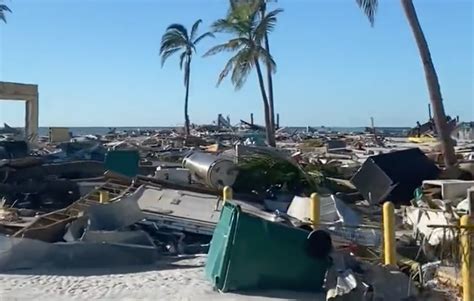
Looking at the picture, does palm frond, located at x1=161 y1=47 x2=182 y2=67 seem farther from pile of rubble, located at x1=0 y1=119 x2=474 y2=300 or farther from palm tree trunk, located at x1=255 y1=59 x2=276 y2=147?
pile of rubble, located at x1=0 y1=119 x2=474 y2=300

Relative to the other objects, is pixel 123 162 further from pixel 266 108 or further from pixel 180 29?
pixel 180 29

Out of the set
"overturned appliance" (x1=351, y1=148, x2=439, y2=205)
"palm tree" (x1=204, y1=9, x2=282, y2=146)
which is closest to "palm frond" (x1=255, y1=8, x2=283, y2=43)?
"palm tree" (x1=204, y1=9, x2=282, y2=146)

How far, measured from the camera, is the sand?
8.12 metres

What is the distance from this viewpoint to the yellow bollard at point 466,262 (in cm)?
678

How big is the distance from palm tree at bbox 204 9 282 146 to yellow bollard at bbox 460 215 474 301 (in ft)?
96.4

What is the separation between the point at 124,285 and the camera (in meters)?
8.72

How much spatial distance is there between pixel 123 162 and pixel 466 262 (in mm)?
14248

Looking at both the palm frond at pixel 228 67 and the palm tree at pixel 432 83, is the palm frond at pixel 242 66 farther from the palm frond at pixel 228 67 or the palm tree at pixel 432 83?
the palm tree at pixel 432 83

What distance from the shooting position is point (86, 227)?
11.1m

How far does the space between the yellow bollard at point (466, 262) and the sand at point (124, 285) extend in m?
1.71

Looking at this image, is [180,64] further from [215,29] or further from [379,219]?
[379,219]

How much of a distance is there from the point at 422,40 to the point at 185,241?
9.15m

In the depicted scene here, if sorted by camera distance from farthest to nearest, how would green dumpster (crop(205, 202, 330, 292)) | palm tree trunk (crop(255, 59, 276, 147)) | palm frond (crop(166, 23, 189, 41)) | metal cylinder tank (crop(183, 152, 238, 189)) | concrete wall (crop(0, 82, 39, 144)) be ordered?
palm frond (crop(166, 23, 189, 41)) → palm tree trunk (crop(255, 59, 276, 147)) → concrete wall (crop(0, 82, 39, 144)) → metal cylinder tank (crop(183, 152, 238, 189)) → green dumpster (crop(205, 202, 330, 292))

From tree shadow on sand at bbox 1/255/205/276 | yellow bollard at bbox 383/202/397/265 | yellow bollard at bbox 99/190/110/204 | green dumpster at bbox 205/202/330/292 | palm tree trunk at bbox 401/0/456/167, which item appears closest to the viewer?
yellow bollard at bbox 383/202/397/265
